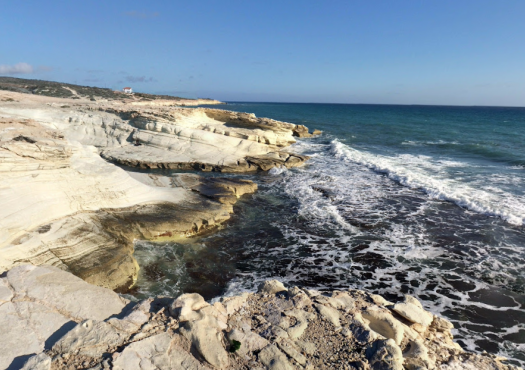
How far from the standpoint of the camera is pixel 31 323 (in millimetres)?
4660

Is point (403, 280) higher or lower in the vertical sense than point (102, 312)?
lower

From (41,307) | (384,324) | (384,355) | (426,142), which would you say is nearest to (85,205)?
(41,307)

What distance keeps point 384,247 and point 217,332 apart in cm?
718

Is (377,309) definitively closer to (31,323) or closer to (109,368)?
(109,368)

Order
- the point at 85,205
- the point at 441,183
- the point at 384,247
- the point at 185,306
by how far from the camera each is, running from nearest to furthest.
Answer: the point at 185,306
the point at 85,205
the point at 384,247
the point at 441,183

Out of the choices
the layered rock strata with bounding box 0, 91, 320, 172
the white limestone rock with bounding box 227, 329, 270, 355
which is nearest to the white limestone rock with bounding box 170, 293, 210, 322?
the white limestone rock with bounding box 227, 329, 270, 355

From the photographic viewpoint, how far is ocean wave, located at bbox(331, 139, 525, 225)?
13.1 metres

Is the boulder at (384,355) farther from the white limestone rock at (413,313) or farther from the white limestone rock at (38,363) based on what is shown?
the white limestone rock at (38,363)

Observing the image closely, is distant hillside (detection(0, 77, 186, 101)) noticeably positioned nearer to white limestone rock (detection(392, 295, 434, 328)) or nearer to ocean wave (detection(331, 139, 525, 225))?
ocean wave (detection(331, 139, 525, 225))

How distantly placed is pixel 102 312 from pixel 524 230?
13054mm

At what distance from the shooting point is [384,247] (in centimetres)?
1023

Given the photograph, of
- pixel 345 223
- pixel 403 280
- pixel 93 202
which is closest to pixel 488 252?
pixel 403 280

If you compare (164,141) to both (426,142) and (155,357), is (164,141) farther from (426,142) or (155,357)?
(426,142)

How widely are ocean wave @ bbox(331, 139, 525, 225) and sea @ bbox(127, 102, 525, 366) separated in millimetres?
80
